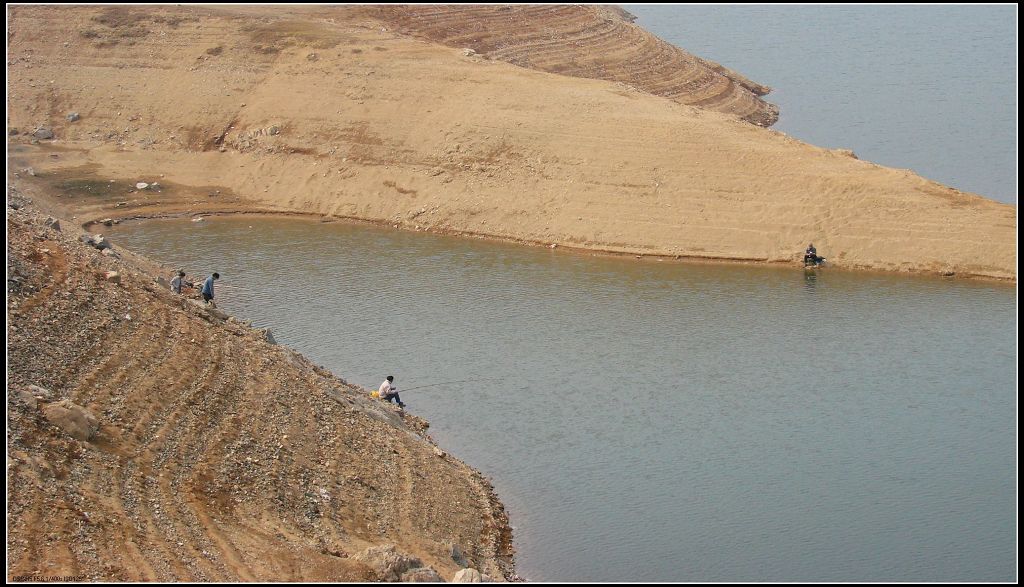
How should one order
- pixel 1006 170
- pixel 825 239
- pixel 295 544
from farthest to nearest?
pixel 1006 170, pixel 825 239, pixel 295 544

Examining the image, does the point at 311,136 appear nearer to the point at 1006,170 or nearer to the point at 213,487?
the point at 1006,170

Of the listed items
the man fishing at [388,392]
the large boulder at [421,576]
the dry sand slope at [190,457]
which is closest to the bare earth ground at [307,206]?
the dry sand slope at [190,457]

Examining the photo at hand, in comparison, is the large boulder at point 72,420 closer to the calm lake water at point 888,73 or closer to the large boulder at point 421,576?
the large boulder at point 421,576

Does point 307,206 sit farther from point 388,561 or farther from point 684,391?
point 388,561

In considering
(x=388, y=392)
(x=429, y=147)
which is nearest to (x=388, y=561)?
(x=388, y=392)

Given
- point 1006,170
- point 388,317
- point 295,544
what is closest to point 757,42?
point 1006,170

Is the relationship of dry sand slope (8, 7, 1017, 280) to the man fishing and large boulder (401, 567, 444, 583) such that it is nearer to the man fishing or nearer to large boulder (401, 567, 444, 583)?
the man fishing
